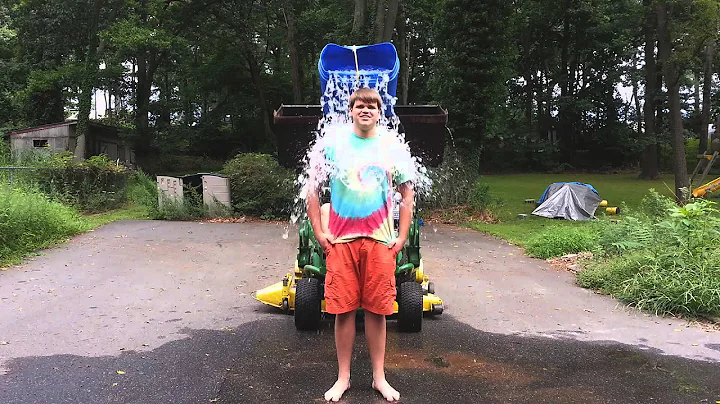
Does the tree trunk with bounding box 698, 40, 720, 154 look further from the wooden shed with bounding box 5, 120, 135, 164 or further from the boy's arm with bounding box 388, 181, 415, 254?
the boy's arm with bounding box 388, 181, 415, 254

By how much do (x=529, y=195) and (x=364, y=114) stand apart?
19.5 metres

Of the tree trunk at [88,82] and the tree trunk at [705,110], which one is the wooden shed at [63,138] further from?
the tree trunk at [705,110]

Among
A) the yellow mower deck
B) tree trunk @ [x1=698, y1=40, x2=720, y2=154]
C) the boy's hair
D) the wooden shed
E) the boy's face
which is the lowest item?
the yellow mower deck

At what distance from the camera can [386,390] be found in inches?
133

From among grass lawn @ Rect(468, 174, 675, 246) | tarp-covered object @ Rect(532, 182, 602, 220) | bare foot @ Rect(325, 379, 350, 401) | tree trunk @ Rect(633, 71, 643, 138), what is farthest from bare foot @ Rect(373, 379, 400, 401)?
tree trunk @ Rect(633, 71, 643, 138)

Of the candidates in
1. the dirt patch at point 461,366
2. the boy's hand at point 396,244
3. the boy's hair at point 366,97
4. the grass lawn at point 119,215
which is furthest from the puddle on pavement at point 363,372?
the grass lawn at point 119,215

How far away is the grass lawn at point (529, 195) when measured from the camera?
41.7 feet

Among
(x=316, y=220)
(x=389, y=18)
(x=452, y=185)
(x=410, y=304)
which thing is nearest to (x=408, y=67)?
(x=389, y=18)

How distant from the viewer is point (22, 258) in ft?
25.5

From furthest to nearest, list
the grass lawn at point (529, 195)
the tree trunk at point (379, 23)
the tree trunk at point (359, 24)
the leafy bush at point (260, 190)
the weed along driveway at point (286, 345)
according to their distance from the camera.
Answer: the tree trunk at point (359, 24) → the tree trunk at point (379, 23) → the leafy bush at point (260, 190) → the grass lawn at point (529, 195) → the weed along driveway at point (286, 345)

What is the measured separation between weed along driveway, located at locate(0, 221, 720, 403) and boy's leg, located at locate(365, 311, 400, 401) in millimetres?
93

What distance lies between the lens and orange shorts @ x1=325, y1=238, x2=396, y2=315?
327 centimetres

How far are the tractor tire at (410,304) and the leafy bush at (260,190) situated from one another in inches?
393

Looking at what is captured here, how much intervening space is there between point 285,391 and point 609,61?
36338 mm
